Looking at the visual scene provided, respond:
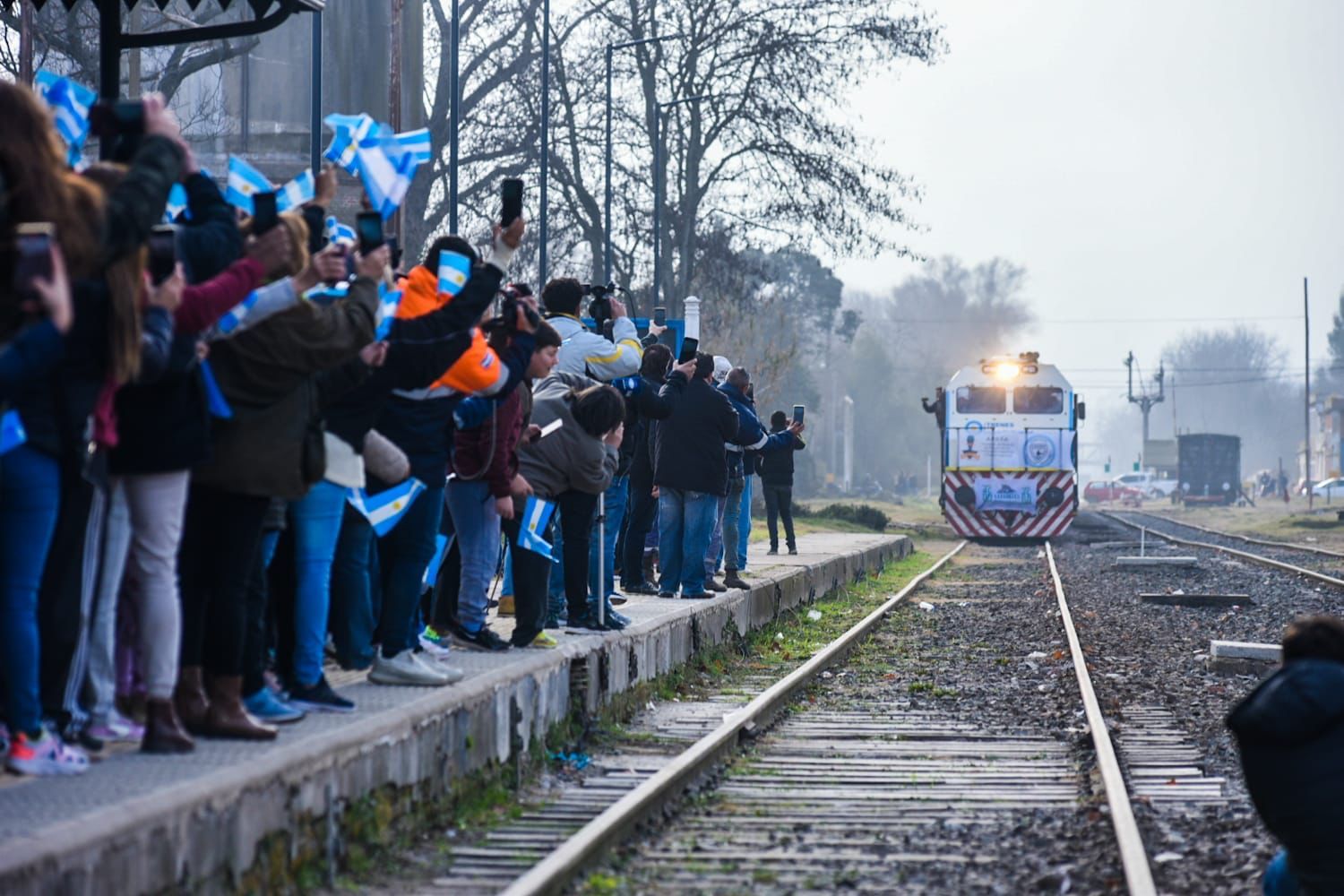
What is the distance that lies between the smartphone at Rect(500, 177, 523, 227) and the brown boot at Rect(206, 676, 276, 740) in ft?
8.61

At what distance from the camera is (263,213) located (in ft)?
20.2

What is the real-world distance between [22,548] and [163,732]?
0.87m

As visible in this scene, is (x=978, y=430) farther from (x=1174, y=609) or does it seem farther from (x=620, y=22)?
(x=1174, y=609)

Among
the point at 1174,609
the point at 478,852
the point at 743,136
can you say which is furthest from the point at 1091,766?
the point at 743,136

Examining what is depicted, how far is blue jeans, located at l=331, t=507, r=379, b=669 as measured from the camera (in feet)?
25.3

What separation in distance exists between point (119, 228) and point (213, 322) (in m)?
0.73

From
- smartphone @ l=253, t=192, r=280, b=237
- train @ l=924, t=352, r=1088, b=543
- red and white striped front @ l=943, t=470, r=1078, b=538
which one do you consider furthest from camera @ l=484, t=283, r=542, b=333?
red and white striped front @ l=943, t=470, r=1078, b=538

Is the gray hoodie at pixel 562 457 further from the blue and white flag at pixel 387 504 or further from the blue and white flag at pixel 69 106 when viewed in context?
the blue and white flag at pixel 69 106

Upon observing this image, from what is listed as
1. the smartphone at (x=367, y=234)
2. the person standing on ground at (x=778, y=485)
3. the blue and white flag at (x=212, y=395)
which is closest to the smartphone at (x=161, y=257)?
the blue and white flag at (x=212, y=395)

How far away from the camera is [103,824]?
4672 millimetres

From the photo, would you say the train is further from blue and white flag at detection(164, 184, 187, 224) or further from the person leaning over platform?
the person leaning over platform

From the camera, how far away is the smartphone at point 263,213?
611 cm

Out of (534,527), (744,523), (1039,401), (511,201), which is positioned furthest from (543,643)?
(1039,401)

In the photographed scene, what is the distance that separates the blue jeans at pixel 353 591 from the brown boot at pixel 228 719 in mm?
1504
